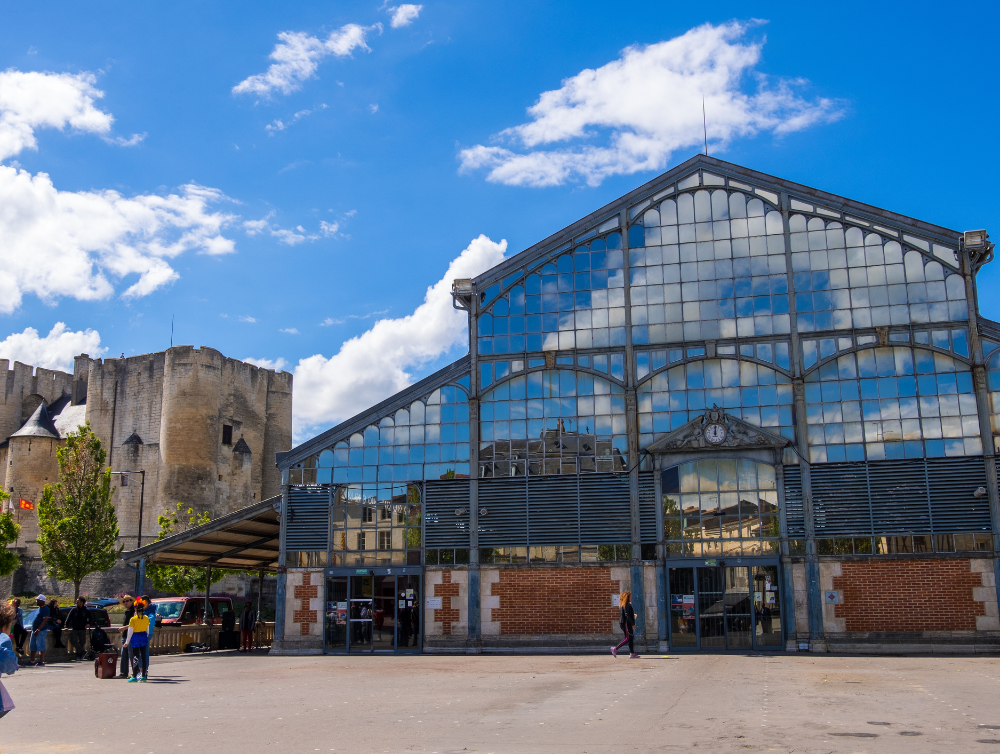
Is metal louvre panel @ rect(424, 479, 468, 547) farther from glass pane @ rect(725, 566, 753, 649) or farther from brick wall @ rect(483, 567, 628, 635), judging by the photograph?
glass pane @ rect(725, 566, 753, 649)

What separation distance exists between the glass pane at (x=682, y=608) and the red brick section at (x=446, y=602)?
580cm

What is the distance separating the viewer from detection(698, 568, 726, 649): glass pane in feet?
79.2

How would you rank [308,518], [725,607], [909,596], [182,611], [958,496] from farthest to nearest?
[182,611] < [308,518] < [725,607] < [958,496] < [909,596]

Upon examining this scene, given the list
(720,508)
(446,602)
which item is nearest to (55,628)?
(446,602)

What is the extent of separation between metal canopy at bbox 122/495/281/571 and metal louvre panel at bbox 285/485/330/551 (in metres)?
0.59

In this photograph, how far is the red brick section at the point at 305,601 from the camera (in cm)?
2638

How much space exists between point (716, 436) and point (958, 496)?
240 inches

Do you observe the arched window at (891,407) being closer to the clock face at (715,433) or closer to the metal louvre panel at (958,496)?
the metal louvre panel at (958,496)

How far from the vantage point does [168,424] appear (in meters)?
64.6

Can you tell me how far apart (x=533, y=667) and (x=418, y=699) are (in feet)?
→ 22.0

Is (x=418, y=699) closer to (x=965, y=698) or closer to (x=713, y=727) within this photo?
(x=713, y=727)

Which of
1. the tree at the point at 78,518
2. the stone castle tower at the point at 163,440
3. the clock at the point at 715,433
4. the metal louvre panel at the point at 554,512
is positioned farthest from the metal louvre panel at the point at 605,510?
the stone castle tower at the point at 163,440

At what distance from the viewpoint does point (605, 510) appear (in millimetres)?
25453

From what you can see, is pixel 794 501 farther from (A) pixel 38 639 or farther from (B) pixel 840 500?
(A) pixel 38 639
